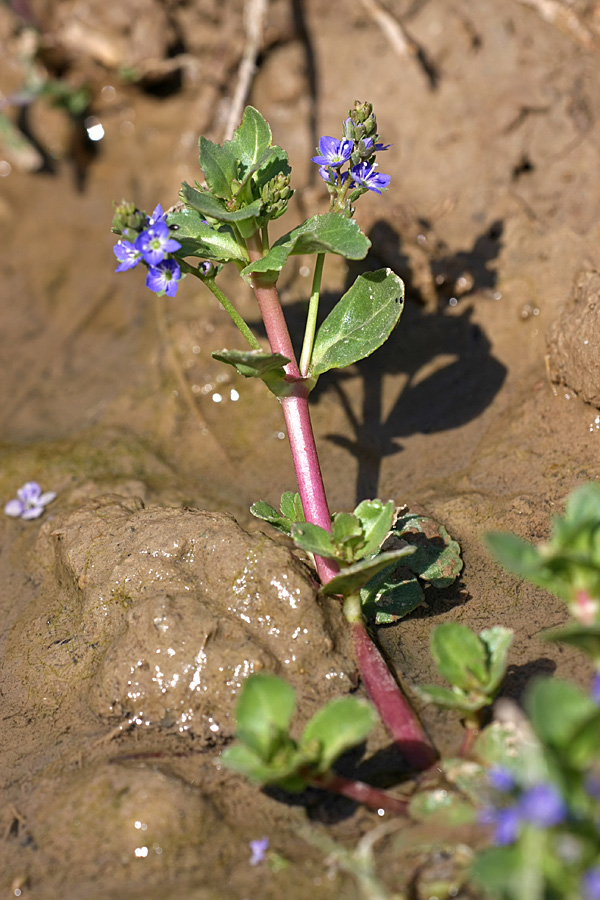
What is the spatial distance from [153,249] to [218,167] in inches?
16.4

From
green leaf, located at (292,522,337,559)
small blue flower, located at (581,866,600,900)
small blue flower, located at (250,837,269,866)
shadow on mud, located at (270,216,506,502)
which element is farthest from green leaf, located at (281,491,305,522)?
small blue flower, located at (581,866,600,900)

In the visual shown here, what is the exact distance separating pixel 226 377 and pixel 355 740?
2.80 meters

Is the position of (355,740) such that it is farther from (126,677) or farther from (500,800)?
(126,677)

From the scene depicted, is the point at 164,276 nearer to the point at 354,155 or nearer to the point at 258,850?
the point at 354,155

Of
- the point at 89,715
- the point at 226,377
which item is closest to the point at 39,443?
the point at 226,377

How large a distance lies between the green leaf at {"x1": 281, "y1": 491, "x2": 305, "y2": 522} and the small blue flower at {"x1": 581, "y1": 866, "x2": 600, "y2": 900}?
1.70 m

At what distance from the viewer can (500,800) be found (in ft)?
5.99

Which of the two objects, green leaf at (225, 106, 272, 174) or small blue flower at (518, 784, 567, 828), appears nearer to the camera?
small blue flower at (518, 784, 567, 828)

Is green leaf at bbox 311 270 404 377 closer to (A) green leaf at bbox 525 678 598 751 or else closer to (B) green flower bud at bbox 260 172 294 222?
(B) green flower bud at bbox 260 172 294 222

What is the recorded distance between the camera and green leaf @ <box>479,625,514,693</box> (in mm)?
2402

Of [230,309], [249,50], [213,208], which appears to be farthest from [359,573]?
[249,50]

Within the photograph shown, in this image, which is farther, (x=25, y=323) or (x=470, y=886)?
(x=25, y=323)

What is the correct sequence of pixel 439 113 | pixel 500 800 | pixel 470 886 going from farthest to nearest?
pixel 439 113, pixel 470 886, pixel 500 800

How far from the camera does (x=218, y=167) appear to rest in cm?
302
